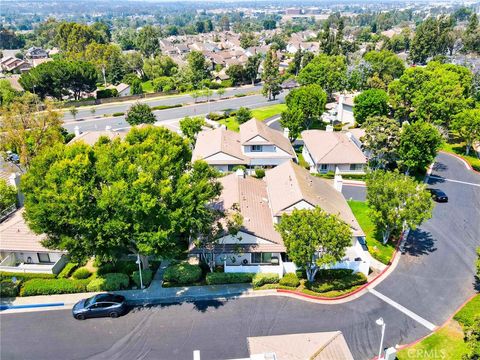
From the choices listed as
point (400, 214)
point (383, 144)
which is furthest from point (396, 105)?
point (400, 214)

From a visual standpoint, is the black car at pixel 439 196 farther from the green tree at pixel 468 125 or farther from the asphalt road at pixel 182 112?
the asphalt road at pixel 182 112

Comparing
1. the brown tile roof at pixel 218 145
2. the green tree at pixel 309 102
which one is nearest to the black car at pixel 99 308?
the brown tile roof at pixel 218 145

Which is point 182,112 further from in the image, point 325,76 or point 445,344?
point 445,344

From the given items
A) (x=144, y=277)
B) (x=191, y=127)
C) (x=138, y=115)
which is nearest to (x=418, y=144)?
(x=191, y=127)

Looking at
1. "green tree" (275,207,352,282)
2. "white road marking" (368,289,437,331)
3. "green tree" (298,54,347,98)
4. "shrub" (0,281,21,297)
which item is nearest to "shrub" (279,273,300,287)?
"green tree" (275,207,352,282)

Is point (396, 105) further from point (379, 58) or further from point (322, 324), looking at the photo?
point (322, 324)
